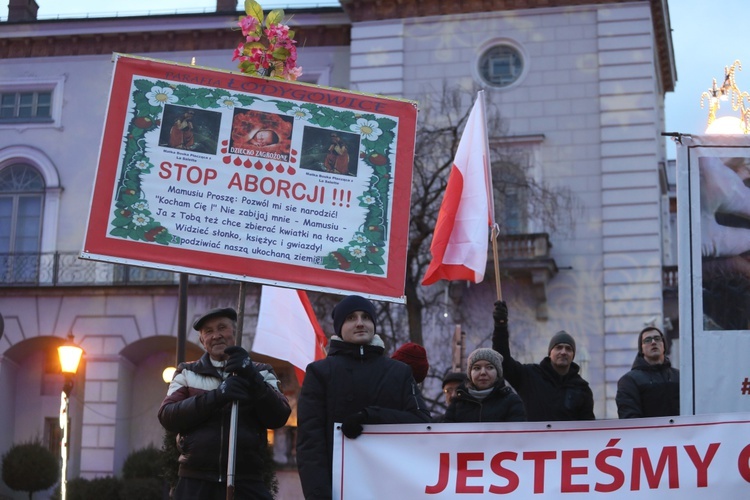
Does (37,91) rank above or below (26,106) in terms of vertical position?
above

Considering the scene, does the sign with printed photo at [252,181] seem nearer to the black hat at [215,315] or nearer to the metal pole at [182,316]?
the black hat at [215,315]

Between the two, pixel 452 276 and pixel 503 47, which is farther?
pixel 503 47

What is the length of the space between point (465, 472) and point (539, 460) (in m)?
0.43

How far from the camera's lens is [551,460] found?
23.4 ft

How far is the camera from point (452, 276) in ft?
34.6

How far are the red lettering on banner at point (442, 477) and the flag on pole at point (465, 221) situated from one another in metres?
3.28

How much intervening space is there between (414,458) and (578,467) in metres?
0.93

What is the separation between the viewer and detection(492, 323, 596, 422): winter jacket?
29.6 ft

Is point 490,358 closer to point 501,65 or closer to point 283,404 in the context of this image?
point 283,404

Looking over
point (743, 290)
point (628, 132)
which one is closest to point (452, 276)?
point (743, 290)

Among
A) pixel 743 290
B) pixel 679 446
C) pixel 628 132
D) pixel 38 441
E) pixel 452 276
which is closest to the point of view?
pixel 679 446

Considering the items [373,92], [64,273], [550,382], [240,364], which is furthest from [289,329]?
[64,273]

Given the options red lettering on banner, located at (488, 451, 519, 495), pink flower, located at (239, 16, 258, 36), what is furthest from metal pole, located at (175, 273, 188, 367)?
red lettering on banner, located at (488, 451, 519, 495)

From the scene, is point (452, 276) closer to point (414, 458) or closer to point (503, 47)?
point (414, 458)
